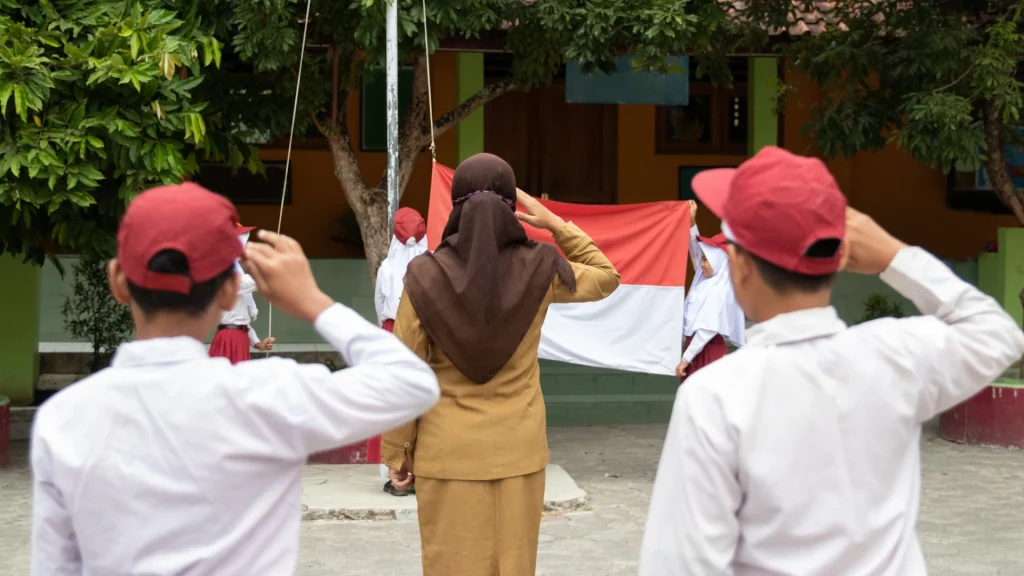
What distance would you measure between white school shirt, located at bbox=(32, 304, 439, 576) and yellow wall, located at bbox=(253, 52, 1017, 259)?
11.1 m

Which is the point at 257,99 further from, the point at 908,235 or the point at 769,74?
the point at 908,235

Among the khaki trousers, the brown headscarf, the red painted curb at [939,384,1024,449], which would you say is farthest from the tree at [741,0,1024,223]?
the khaki trousers

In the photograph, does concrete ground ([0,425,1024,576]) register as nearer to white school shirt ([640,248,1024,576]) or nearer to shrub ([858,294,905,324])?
shrub ([858,294,905,324])

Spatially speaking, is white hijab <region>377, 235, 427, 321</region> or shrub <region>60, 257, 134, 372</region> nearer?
white hijab <region>377, 235, 427, 321</region>

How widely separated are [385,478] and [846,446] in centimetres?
Result: 618

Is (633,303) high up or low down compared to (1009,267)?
down

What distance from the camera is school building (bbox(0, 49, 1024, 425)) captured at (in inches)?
476

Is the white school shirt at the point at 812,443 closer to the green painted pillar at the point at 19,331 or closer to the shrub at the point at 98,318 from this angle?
the green painted pillar at the point at 19,331

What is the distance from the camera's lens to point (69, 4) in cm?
800

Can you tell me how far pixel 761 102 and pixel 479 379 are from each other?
972 cm

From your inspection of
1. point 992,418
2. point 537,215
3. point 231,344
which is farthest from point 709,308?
point 537,215

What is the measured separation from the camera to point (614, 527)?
720 centimetres

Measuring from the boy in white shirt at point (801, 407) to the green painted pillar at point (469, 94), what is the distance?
34.6 ft

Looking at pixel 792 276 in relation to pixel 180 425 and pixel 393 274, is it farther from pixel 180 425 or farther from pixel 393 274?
pixel 393 274
